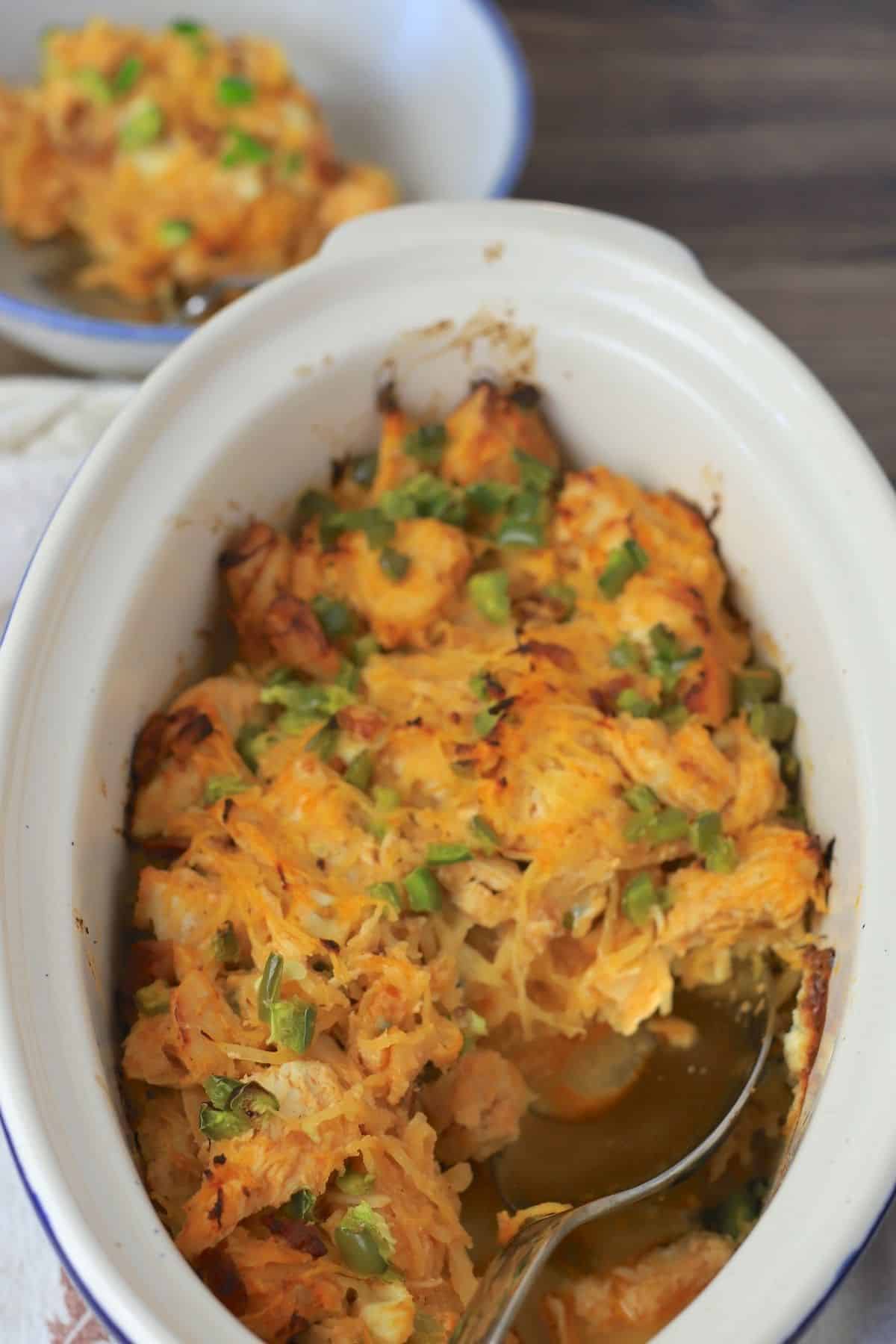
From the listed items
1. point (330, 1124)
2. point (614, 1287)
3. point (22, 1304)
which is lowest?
point (22, 1304)

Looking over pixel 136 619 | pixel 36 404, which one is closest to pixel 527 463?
pixel 136 619

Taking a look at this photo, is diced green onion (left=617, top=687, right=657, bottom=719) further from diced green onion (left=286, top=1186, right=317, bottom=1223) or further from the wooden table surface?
the wooden table surface

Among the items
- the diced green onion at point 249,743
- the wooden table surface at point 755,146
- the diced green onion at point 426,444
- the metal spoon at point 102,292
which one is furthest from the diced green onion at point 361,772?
the wooden table surface at point 755,146

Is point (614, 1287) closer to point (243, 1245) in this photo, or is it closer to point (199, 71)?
point (243, 1245)

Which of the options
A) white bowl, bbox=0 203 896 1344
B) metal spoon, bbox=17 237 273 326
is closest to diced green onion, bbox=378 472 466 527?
white bowl, bbox=0 203 896 1344

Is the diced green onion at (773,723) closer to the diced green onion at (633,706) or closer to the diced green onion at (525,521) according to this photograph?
the diced green onion at (633,706)

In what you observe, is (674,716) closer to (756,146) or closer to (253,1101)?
(253,1101)
